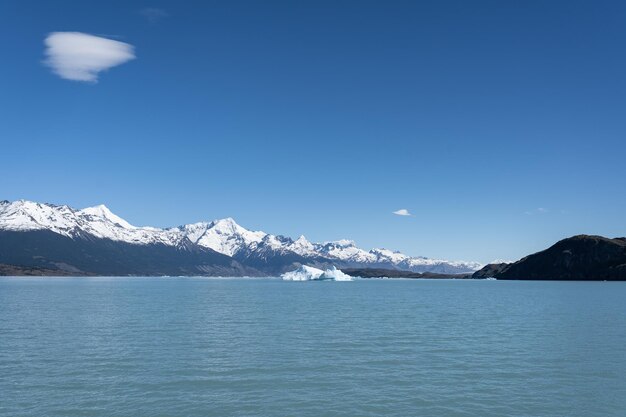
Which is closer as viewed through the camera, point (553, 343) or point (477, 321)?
point (553, 343)

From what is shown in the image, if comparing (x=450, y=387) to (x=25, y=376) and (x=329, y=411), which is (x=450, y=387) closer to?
(x=329, y=411)

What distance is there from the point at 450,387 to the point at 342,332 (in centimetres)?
2580

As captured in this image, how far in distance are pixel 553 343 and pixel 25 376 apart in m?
45.6

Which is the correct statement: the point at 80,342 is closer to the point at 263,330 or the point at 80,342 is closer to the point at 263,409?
the point at 263,330

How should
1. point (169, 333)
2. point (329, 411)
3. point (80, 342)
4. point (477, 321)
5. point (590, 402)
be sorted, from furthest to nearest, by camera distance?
1. point (477, 321)
2. point (169, 333)
3. point (80, 342)
4. point (590, 402)
5. point (329, 411)

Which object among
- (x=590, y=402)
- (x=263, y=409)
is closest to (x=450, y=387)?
(x=590, y=402)

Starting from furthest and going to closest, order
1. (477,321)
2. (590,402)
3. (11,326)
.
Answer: (477,321)
(11,326)
(590,402)

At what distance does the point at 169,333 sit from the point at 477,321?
1603 inches

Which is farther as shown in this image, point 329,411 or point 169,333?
point 169,333

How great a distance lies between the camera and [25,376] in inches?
1325

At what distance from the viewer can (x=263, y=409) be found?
26703 mm

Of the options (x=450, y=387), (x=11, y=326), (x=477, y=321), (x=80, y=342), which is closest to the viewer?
(x=450, y=387)

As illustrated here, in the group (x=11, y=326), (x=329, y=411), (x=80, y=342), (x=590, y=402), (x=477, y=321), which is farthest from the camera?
(x=477, y=321)

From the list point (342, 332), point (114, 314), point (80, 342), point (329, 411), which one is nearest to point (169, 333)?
point (80, 342)
